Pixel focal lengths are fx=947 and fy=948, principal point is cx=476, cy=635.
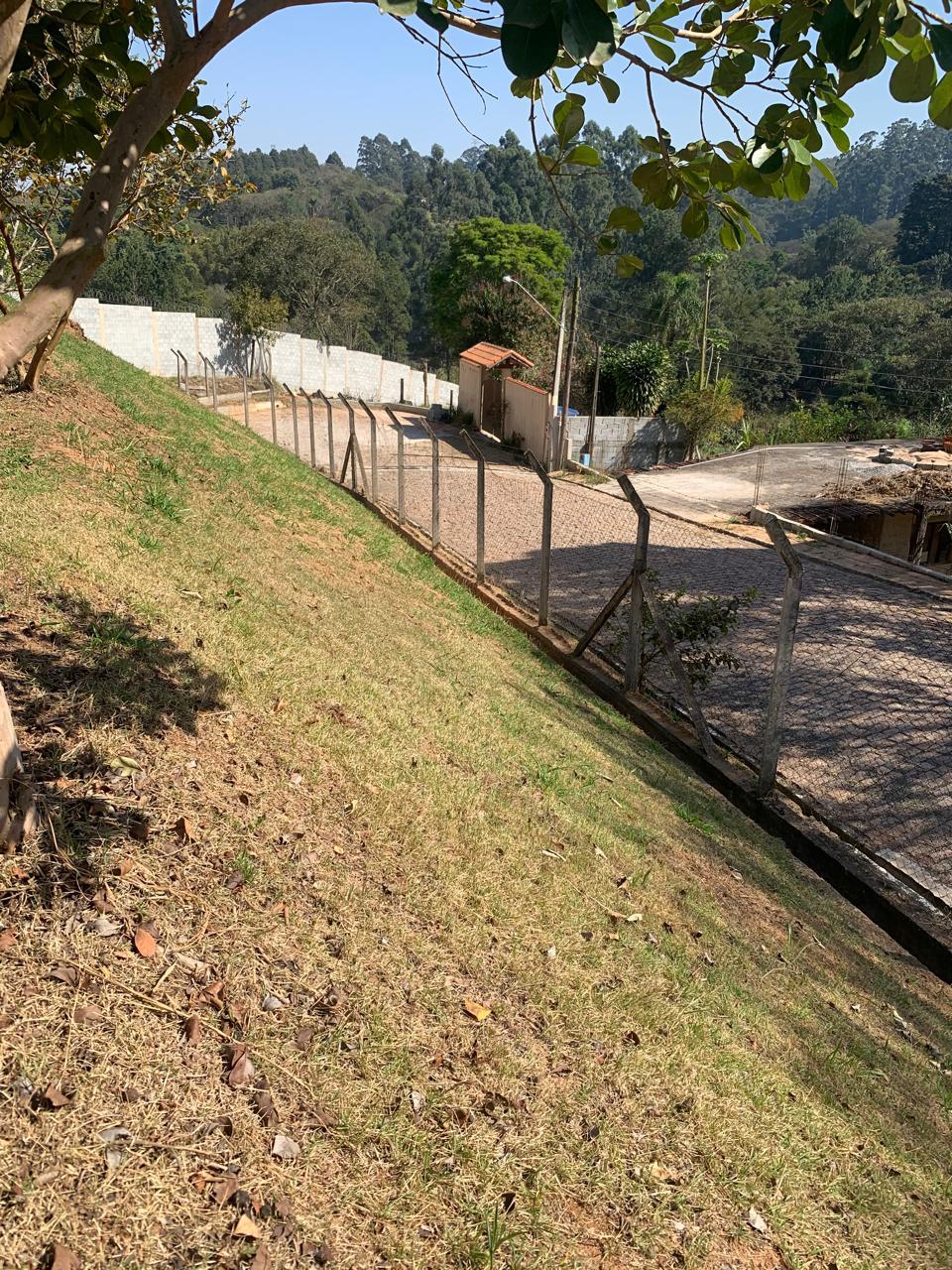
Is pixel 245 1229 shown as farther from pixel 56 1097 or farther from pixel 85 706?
pixel 85 706

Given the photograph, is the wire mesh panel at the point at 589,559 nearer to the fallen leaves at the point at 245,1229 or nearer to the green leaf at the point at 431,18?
the green leaf at the point at 431,18

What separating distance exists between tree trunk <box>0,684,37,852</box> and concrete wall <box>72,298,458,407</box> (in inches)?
943

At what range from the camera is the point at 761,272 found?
87125mm

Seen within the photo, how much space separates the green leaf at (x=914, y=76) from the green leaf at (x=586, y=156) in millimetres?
1141

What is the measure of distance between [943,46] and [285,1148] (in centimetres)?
311

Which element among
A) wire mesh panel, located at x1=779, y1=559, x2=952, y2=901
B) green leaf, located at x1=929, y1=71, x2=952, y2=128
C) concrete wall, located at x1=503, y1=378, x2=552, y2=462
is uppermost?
green leaf, located at x1=929, y1=71, x2=952, y2=128

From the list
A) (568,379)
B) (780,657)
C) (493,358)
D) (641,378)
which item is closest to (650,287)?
(641,378)

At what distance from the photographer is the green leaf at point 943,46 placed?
2266mm

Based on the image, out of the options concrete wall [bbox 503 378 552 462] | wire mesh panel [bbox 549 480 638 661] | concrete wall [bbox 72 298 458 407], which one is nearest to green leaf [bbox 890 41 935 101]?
wire mesh panel [bbox 549 480 638 661]

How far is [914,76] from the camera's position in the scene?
8.13ft

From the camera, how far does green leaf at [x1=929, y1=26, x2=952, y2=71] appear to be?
2.27 metres

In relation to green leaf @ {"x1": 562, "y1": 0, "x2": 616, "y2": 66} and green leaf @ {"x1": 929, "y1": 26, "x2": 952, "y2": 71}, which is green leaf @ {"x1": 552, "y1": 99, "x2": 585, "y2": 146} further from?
green leaf @ {"x1": 562, "y1": 0, "x2": 616, "y2": 66}

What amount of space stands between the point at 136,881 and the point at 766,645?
863 centimetres

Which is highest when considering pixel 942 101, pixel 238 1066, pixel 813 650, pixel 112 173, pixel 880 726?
pixel 942 101
